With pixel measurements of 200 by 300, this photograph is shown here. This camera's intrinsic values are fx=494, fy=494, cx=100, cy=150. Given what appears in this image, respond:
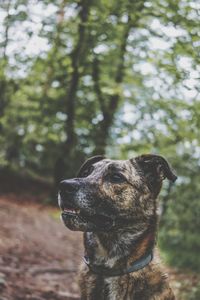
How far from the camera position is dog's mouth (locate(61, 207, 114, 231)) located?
4.08m

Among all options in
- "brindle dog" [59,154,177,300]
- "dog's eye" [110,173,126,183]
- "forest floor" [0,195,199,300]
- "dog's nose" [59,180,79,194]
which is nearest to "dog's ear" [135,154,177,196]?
"brindle dog" [59,154,177,300]

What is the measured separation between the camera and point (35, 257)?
8.80m

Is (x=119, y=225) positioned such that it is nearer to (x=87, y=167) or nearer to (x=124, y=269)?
(x=124, y=269)

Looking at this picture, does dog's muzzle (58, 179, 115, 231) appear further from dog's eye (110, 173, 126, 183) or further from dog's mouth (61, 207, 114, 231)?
dog's eye (110, 173, 126, 183)

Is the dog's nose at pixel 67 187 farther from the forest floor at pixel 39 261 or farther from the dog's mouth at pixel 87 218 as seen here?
the forest floor at pixel 39 261

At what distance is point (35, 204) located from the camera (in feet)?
63.4

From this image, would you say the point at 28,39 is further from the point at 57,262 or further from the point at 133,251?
the point at 133,251

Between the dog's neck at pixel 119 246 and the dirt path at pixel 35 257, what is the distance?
1.92m

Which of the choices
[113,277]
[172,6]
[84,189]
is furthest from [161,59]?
[113,277]

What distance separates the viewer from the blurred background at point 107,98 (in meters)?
6.29

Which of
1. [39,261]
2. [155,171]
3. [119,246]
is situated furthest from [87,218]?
[39,261]

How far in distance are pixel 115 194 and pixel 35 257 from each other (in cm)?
499

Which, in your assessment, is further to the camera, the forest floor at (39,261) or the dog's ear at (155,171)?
the forest floor at (39,261)

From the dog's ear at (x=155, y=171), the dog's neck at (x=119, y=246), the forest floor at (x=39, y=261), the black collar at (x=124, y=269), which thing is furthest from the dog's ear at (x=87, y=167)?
the forest floor at (x=39, y=261)
